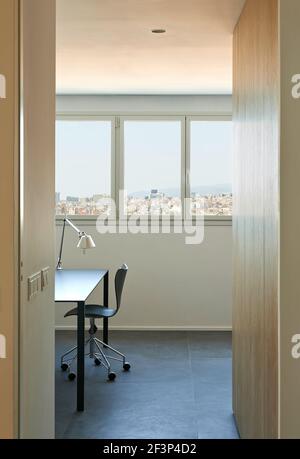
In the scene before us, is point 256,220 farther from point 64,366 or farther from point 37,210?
point 64,366

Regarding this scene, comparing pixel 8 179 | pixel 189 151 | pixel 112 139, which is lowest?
pixel 8 179

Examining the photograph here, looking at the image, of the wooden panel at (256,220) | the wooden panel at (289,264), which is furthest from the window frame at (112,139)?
the wooden panel at (289,264)

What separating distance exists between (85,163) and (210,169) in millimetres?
1499

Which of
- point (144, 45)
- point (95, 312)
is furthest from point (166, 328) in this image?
point (144, 45)

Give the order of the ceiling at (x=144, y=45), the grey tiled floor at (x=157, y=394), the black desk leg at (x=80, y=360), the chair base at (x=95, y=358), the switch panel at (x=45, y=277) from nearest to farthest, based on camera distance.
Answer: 1. the switch panel at (x=45, y=277)
2. the ceiling at (x=144, y=45)
3. the grey tiled floor at (x=157, y=394)
4. the black desk leg at (x=80, y=360)
5. the chair base at (x=95, y=358)

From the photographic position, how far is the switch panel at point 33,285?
7.99 feet

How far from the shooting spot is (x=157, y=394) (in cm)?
449

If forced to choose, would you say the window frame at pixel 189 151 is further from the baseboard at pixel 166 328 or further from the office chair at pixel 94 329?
the office chair at pixel 94 329

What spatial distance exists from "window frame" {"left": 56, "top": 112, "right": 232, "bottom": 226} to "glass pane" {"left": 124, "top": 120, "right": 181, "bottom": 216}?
0.16 feet

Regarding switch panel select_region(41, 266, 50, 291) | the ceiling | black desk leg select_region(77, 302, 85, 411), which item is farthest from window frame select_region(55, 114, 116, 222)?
switch panel select_region(41, 266, 50, 291)

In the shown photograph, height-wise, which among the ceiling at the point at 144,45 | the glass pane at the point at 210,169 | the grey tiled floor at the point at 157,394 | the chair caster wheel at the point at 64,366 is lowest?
the grey tiled floor at the point at 157,394

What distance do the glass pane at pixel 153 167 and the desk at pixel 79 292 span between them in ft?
3.96
